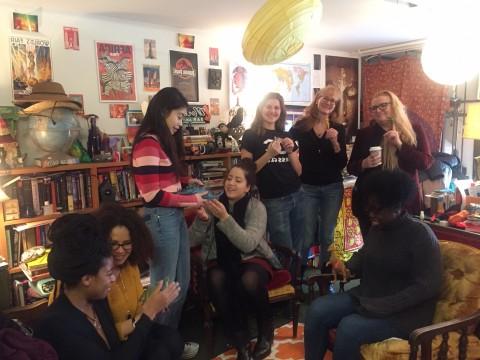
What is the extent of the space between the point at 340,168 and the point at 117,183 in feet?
5.01

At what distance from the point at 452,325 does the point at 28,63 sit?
2698mm

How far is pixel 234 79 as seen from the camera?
11.5 ft

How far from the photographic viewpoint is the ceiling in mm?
2488

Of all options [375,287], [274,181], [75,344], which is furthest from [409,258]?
[75,344]

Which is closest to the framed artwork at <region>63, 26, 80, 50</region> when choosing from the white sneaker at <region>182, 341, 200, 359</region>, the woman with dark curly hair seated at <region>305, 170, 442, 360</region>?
the white sneaker at <region>182, 341, 200, 359</region>

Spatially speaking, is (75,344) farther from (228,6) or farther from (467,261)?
(228,6)

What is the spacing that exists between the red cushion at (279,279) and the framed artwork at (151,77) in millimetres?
1731

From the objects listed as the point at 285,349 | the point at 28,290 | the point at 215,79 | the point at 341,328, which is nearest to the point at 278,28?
the point at 341,328

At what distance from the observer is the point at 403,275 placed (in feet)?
5.13

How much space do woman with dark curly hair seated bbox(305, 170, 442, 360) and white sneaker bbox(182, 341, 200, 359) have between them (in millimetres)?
727

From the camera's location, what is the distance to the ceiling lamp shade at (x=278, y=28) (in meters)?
1.48

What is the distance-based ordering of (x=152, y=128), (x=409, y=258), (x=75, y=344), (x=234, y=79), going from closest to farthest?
1. (x=75, y=344)
2. (x=409, y=258)
3. (x=152, y=128)
4. (x=234, y=79)

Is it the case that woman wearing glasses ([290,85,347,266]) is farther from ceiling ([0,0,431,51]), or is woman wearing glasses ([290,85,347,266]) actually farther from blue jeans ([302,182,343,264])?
ceiling ([0,0,431,51])

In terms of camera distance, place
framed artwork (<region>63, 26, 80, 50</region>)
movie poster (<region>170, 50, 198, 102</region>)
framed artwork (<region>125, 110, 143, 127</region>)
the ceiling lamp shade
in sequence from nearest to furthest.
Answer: the ceiling lamp shade, framed artwork (<region>63, 26, 80, 50</region>), framed artwork (<region>125, 110, 143, 127</region>), movie poster (<region>170, 50, 198, 102</region>)
